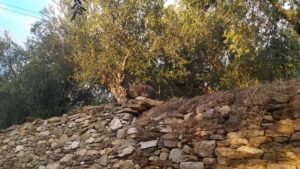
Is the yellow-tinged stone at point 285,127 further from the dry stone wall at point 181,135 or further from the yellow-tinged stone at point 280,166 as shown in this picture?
the yellow-tinged stone at point 280,166

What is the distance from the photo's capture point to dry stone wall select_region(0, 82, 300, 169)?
18.4 feet

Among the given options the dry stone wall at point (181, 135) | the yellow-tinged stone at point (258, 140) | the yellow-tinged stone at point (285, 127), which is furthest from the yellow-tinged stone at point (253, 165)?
the yellow-tinged stone at point (285, 127)

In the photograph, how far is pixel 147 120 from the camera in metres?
7.24

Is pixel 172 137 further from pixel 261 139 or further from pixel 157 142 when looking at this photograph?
pixel 261 139

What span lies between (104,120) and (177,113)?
Answer: 5.66 ft

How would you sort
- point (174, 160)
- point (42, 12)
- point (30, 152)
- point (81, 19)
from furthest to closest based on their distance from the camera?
point (42, 12), point (81, 19), point (30, 152), point (174, 160)

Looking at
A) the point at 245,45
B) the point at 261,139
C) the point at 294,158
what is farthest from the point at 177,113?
the point at 245,45

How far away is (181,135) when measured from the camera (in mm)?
6594

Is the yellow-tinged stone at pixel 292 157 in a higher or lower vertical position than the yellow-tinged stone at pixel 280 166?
higher

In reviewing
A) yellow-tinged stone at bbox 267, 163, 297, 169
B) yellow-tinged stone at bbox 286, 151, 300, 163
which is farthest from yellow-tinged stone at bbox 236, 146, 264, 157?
yellow-tinged stone at bbox 286, 151, 300, 163

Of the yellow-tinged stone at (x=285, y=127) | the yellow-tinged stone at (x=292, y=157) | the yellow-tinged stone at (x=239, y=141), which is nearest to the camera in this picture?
the yellow-tinged stone at (x=292, y=157)

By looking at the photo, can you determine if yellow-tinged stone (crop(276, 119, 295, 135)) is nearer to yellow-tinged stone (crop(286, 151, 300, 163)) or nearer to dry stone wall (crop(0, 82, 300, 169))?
dry stone wall (crop(0, 82, 300, 169))

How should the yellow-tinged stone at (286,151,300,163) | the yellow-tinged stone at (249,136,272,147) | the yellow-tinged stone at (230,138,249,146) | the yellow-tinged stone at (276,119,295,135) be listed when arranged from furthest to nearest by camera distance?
1. the yellow-tinged stone at (230,138,249,146)
2. the yellow-tinged stone at (249,136,272,147)
3. the yellow-tinged stone at (276,119,295,135)
4. the yellow-tinged stone at (286,151,300,163)

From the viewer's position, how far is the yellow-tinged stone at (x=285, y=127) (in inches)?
216
